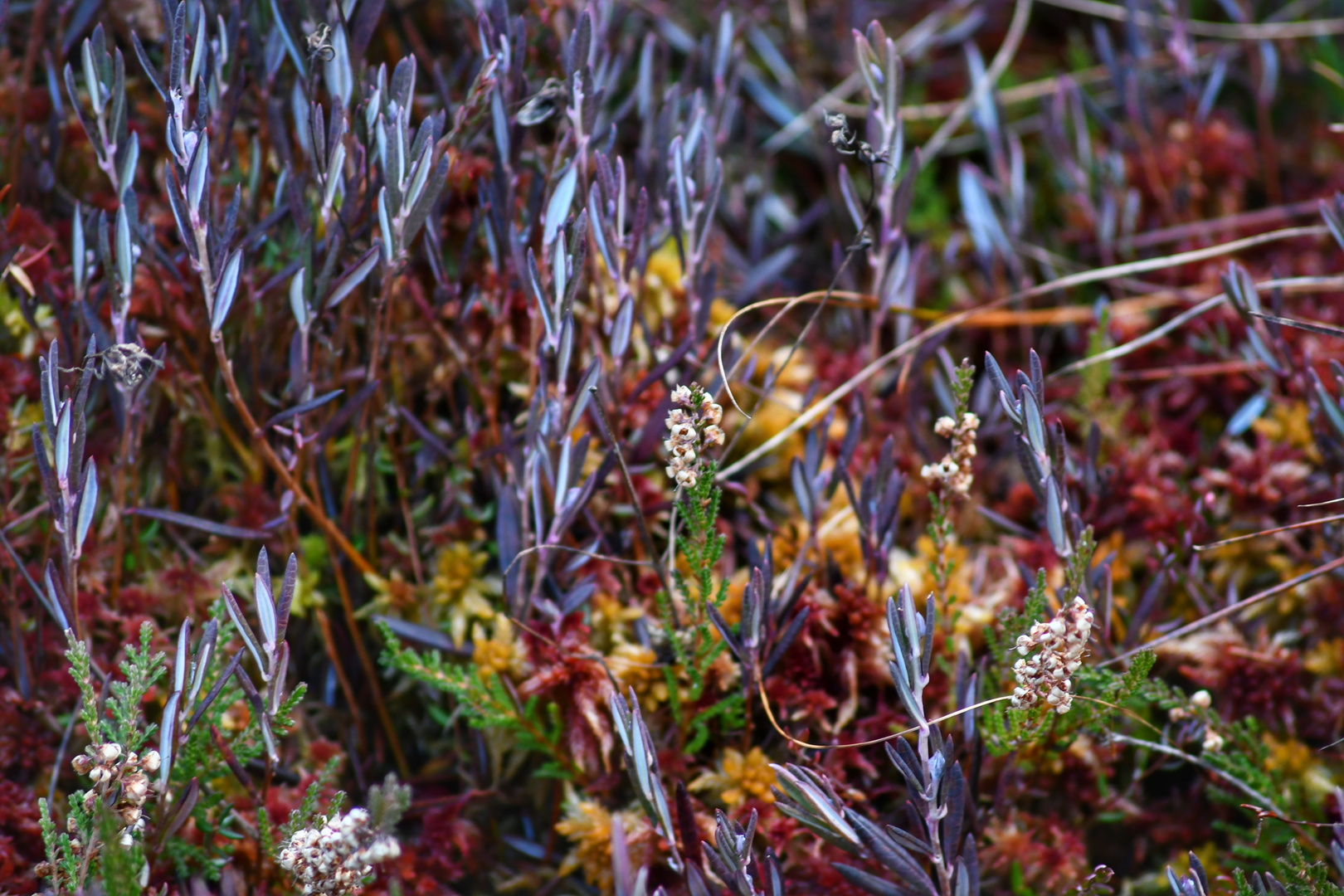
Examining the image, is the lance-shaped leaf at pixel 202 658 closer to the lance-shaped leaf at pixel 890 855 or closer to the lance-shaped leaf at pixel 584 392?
the lance-shaped leaf at pixel 584 392

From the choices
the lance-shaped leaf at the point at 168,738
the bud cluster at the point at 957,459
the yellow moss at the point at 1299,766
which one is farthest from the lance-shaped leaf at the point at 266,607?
the yellow moss at the point at 1299,766

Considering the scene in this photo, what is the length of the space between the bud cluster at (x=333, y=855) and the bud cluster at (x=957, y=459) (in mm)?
779

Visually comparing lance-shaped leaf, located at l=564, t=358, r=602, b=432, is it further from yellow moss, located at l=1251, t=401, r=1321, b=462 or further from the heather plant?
yellow moss, located at l=1251, t=401, r=1321, b=462

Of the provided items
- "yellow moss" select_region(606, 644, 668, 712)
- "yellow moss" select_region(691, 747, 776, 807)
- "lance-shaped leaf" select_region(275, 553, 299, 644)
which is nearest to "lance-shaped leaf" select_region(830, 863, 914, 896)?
"yellow moss" select_region(691, 747, 776, 807)

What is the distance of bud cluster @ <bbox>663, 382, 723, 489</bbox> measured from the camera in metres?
1.11

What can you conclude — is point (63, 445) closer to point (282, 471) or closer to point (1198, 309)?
point (282, 471)

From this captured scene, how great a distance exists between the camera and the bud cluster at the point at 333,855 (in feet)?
3.29

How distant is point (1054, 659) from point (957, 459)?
0.30 meters

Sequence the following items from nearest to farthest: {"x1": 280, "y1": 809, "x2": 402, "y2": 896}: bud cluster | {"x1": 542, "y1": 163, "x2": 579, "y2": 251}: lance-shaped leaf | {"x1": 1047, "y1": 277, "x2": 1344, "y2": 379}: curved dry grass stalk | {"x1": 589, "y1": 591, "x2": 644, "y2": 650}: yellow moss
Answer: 1. {"x1": 280, "y1": 809, "x2": 402, "y2": 896}: bud cluster
2. {"x1": 542, "y1": 163, "x2": 579, "y2": 251}: lance-shaped leaf
3. {"x1": 589, "y1": 591, "x2": 644, "y2": 650}: yellow moss
4. {"x1": 1047, "y1": 277, "x2": 1344, "y2": 379}: curved dry grass stalk

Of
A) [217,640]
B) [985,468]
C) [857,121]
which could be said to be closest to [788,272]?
[857,121]

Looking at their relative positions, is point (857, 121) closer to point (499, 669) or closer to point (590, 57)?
point (590, 57)

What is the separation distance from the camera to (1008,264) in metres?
1.93

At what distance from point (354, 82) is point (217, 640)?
762 millimetres

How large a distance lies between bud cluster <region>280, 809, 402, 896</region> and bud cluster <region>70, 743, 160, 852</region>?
17 cm
